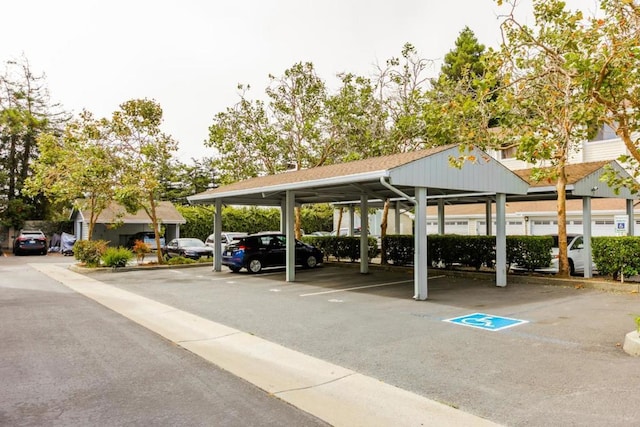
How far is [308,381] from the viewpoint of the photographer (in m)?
5.15

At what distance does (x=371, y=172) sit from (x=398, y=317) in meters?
3.40

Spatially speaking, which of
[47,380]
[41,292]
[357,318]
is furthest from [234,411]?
[41,292]

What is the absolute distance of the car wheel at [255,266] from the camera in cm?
1677

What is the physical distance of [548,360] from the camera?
5.71m

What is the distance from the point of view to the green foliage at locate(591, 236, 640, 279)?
456 inches

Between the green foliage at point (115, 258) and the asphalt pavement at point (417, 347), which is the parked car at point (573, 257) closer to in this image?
the asphalt pavement at point (417, 347)

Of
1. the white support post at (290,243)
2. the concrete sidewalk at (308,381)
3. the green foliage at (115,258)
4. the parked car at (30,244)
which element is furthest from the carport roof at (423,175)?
the parked car at (30,244)

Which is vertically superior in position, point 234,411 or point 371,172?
point 371,172

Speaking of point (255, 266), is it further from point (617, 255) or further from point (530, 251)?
point (617, 255)

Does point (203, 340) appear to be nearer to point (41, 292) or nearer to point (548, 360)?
point (548, 360)

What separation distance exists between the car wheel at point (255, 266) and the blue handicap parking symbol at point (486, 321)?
9788 millimetres

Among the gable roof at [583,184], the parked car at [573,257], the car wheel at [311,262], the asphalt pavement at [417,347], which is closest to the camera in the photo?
the asphalt pavement at [417,347]

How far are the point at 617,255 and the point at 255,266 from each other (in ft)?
38.3

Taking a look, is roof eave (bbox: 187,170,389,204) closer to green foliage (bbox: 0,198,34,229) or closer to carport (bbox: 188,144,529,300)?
carport (bbox: 188,144,529,300)
